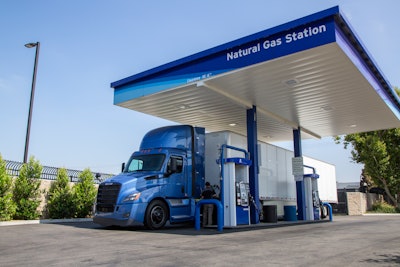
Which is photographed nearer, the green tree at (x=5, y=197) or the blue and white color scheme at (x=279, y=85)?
the blue and white color scheme at (x=279, y=85)

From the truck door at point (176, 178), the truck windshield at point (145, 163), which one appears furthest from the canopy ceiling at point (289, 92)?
the truck door at point (176, 178)

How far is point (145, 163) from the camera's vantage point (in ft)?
41.3

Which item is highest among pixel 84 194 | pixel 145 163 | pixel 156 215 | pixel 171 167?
pixel 145 163

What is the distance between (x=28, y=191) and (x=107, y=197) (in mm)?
5137

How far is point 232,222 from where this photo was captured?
1214cm

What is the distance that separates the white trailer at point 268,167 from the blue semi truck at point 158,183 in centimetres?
42

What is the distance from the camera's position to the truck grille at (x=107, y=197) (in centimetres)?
1133

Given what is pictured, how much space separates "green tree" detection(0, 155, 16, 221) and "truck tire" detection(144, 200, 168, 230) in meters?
6.03

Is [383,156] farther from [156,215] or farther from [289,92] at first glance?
[156,215]

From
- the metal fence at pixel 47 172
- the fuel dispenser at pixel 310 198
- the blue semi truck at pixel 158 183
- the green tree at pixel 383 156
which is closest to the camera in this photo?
the blue semi truck at pixel 158 183

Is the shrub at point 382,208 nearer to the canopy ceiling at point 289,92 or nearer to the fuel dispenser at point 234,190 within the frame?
the canopy ceiling at point 289,92

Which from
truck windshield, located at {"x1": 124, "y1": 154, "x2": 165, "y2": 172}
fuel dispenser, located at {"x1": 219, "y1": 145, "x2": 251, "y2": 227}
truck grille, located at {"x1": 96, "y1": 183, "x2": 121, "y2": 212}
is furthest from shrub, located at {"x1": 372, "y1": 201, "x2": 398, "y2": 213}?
truck grille, located at {"x1": 96, "y1": 183, "x2": 121, "y2": 212}

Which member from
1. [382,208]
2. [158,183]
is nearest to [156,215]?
[158,183]

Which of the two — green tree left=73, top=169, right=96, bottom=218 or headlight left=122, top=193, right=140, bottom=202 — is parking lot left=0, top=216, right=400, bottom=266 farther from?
green tree left=73, top=169, right=96, bottom=218
